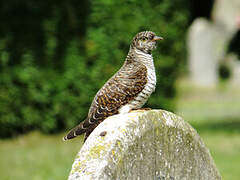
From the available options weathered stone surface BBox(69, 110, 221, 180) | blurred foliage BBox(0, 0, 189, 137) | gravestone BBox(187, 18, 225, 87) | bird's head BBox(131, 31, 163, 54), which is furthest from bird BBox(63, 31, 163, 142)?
gravestone BBox(187, 18, 225, 87)

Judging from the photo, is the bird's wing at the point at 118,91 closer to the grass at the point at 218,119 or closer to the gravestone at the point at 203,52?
A: the grass at the point at 218,119

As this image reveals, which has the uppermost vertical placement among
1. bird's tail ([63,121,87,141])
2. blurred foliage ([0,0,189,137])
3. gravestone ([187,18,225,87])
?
bird's tail ([63,121,87,141])

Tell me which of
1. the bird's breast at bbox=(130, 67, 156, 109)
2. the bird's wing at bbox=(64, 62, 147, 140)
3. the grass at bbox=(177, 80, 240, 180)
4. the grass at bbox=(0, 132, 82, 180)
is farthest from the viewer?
the grass at bbox=(177, 80, 240, 180)

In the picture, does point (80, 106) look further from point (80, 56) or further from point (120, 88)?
point (120, 88)

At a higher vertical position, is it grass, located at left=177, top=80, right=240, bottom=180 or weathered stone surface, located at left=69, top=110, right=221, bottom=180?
weathered stone surface, located at left=69, top=110, right=221, bottom=180

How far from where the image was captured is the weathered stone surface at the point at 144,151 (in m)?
3.22

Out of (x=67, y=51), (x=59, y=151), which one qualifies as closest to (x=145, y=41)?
(x=59, y=151)

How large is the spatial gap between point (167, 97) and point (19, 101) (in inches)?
132

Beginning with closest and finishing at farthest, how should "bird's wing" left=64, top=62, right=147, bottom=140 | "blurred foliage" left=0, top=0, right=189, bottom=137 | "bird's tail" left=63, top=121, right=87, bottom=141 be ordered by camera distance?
"bird's tail" left=63, top=121, right=87, bottom=141 < "bird's wing" left=64, top=62, right=147, bottom=140 < "blurred foliage" left=0, top=0, right=189, bottom=137

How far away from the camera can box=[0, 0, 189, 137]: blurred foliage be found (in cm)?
1162

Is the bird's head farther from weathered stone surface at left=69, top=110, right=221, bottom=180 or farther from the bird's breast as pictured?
weathered stone surface at left=69, top=110, right=221, bottom=180

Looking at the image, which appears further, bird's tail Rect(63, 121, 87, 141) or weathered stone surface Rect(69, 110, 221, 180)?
bird's tail Rect(63, 121, 87, 141)

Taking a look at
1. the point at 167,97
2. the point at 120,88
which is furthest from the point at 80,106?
the point at 120,88

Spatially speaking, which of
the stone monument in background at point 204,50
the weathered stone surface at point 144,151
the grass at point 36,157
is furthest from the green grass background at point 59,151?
the stone monument in background at point 204,50
